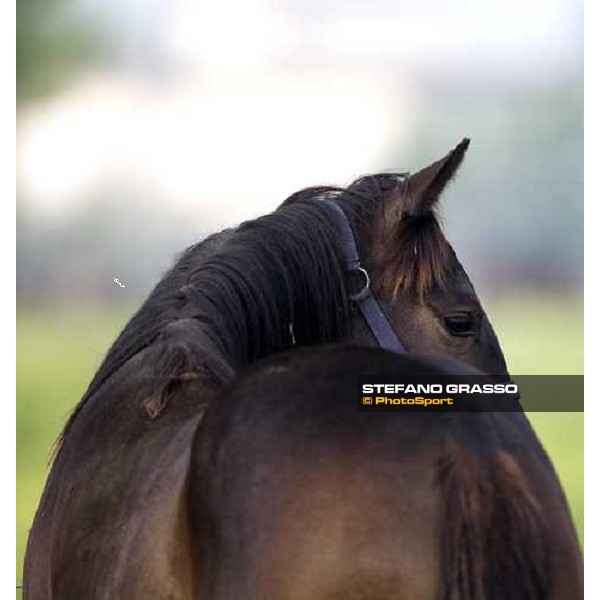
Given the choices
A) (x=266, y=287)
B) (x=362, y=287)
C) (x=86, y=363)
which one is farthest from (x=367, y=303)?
(x=86, y=363)

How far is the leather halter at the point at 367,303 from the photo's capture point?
2.51m

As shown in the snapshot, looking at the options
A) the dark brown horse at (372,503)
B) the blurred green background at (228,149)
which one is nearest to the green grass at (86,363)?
the blurred green background at (228,149)

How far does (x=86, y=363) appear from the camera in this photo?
5.94 metres

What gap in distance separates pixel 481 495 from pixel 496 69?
5.21m

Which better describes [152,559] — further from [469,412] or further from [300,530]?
[469,412]

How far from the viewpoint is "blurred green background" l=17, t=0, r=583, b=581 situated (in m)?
5.04

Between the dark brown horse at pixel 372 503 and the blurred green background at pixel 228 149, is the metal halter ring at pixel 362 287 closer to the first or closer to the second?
the dark brown horse at pixel 372 503

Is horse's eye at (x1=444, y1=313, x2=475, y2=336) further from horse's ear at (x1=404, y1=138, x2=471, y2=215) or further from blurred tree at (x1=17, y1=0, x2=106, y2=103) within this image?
blurred tree at (x1=17, y1=0, x2=106, y2=103)

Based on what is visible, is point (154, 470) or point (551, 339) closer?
point (154, 470)

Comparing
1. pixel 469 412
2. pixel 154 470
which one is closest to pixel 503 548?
pixel 469 412

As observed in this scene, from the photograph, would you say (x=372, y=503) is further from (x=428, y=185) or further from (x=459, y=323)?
(x=428, y=185)

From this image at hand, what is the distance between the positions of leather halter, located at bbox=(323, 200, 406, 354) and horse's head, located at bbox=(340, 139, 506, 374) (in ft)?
0.06

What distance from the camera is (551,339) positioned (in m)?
6.50

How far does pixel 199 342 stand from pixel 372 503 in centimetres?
67
